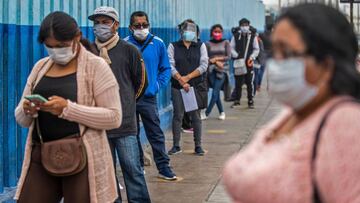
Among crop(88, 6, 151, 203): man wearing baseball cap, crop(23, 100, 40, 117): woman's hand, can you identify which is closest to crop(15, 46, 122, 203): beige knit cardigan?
crop(23, 100, 40, 117): woman's hand

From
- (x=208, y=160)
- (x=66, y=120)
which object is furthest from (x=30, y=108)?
(x=208, y=160)

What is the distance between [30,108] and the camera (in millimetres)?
4113

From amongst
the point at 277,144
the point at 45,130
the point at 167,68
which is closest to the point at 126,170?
the point at 45,130

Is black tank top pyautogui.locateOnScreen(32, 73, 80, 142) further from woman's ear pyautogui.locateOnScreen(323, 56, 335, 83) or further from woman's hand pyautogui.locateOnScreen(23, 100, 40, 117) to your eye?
woman's ear pyautogui.locateOnScreen(323, 56, 335, 83)

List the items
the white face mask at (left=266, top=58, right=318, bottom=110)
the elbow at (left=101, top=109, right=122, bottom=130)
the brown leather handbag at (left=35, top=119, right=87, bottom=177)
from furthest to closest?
the elbow at (left=101, top=109, right=122, bottom=130), the brown leather handbag at (left=35, top=119, right=87, bottom=177), the white face mask at (left=266, top=58, right=318, bottom=110)

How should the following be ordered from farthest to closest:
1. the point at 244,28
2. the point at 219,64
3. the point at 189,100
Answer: the point at 244,28 → the point at 219,64 → the point at 189,100

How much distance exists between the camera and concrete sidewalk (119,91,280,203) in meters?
7.16

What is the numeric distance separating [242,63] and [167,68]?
272 inches

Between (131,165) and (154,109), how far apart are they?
1838 mm

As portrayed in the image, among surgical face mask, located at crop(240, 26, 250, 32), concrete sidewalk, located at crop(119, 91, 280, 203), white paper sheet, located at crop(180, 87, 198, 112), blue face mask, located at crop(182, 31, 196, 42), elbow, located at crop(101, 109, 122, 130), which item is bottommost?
concrete sidewalk, located at crop(119, 91, 280, 203)

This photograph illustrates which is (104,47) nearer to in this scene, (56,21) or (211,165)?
(56,21)

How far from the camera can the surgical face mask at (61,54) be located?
422 cm

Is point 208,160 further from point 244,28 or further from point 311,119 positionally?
point 311,119

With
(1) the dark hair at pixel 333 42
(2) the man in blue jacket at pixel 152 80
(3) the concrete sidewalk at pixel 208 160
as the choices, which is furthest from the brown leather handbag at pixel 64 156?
(2) the man in blue jacket at pixel 152 80
